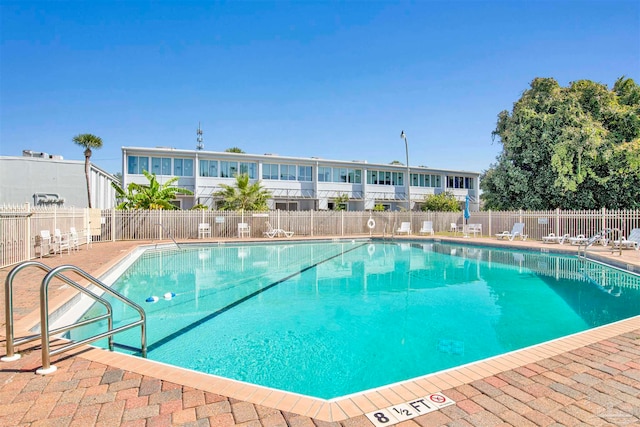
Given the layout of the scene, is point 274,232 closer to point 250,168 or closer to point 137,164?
point 250,168

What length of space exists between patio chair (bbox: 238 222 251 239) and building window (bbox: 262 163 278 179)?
954 centimetres

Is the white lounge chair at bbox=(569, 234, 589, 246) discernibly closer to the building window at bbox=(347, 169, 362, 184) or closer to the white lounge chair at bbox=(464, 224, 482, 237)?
the white lounge chair at bbox=(464, 224, 482, 237)

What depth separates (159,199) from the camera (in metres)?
22.0

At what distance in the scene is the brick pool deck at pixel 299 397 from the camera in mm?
2609

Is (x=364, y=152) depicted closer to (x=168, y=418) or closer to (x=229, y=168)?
(x=229, y=168)

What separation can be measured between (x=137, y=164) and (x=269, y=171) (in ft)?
35.5

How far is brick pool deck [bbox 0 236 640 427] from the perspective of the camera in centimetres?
261

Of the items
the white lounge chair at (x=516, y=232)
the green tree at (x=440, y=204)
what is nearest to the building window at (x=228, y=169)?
the green tree at (x=440, y=204)

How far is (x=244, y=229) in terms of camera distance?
75.2ft

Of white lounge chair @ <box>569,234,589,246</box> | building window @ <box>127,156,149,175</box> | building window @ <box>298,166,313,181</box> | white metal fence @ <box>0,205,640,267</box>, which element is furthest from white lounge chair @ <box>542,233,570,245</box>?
building window @ <box>127,156,149,175</box>

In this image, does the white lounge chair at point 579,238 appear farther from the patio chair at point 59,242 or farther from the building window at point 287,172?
the patio chair at point 59,242

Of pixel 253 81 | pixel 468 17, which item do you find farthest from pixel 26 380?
pixel 253 81

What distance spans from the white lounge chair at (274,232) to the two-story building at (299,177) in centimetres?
717

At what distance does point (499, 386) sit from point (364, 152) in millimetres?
37404
